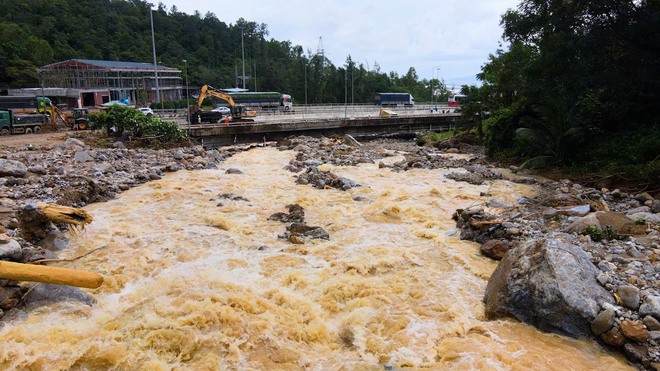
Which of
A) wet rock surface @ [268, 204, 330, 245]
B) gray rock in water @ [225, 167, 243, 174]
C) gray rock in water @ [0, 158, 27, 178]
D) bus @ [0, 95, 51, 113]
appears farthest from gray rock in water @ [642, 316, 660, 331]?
bus @ [0, 95, 51, 113]

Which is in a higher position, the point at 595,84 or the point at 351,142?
the point at 595,84

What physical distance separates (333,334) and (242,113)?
3163 centimetres

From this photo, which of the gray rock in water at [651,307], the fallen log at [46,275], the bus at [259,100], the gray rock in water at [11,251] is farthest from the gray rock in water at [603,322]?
the bus at [259,100]

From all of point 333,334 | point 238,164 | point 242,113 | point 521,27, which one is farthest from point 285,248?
point 242,113

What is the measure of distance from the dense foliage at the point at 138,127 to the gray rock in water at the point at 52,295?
1821 centimetres

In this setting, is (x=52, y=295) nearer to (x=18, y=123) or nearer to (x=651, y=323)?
(x=651, y=323)

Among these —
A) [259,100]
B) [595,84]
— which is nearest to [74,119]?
[259,100]

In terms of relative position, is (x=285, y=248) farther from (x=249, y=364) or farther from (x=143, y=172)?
(x=143, y=172)

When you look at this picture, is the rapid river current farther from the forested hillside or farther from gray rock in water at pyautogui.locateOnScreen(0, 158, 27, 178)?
the forested hillside

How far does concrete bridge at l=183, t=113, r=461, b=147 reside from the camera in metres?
28.5

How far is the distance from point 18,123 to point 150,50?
191 feet

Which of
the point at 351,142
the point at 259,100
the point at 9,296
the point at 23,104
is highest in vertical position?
the point at 259,100

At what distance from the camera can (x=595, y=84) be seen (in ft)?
53.5

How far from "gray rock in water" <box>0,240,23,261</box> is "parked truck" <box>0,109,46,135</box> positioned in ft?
73.2
